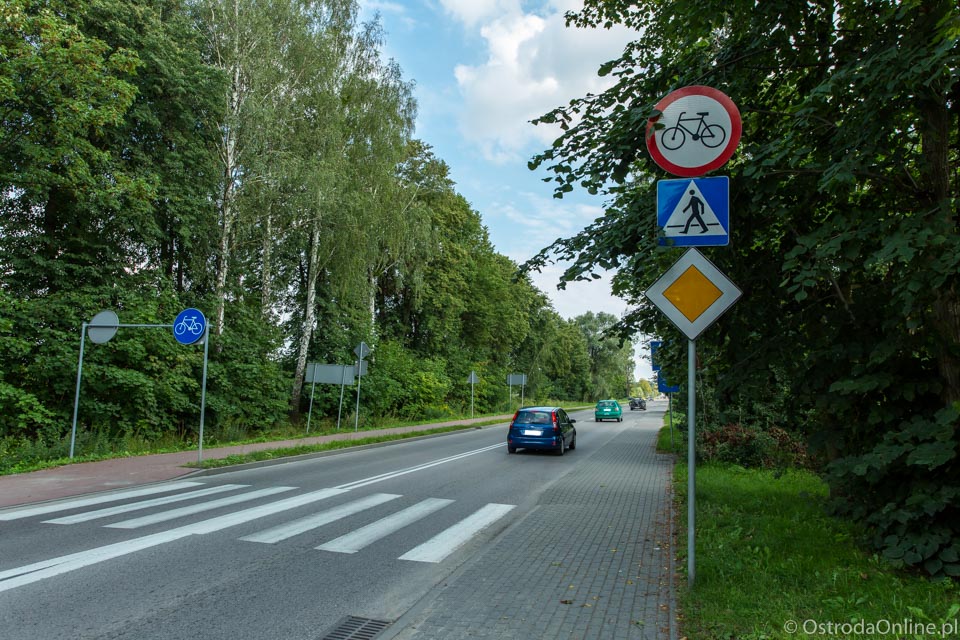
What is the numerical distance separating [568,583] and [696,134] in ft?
13.8

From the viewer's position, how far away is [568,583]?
4.91m

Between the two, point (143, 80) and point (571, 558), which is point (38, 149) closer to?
point (143, 80)

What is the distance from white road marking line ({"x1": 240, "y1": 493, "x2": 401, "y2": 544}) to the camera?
21.5 feet

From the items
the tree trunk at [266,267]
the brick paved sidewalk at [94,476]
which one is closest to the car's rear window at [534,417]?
the brick paved sidewalk at [94,476]

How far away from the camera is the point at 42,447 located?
12.4 meters

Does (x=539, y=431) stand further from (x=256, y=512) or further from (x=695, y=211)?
(x=695, y=211)

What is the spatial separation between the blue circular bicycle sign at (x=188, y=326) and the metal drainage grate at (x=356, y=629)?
955 centimetres

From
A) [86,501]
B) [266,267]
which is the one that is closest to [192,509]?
[86,501]

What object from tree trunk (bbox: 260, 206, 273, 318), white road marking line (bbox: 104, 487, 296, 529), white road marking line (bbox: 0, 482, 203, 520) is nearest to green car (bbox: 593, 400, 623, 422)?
tree trunk (bbox: 260, 206, 273, 318)

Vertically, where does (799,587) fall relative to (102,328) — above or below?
below

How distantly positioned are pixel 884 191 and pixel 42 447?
52.4 ft

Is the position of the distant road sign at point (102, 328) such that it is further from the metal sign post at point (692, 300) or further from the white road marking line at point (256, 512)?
the metal sign post at point (692, 300)

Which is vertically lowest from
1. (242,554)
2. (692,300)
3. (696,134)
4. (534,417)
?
(242,554)

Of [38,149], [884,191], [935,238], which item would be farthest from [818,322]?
[38,149]
